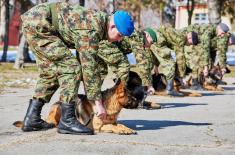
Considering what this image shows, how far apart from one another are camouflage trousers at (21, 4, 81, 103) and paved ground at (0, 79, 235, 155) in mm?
478

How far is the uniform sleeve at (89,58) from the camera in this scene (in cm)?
564

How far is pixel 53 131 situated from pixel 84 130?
0.41 meters

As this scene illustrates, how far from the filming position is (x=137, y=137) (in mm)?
5938

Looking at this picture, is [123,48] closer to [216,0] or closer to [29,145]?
[29,145]

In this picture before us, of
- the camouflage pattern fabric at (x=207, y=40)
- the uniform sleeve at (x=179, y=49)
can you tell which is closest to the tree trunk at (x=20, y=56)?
the camouflage pattern fabric at (x=207, y=40)

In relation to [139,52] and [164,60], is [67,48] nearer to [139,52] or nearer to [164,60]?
[139,52]

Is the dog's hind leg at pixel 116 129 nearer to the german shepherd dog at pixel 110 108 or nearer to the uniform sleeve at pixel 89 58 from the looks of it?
the german shepherd dog at pixel 110 108

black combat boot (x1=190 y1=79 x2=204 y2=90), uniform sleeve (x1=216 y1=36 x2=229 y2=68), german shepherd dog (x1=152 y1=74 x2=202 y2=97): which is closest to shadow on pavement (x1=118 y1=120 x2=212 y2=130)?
german shepherd dog (x1=152 y1=74 x2=202 y2=97)

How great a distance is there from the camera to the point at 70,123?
589cm

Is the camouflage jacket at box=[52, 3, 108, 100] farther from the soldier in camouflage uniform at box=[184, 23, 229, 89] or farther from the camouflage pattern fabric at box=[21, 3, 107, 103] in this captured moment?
the soldier in camouflage uniform at box=[184, 23, 229, 89]

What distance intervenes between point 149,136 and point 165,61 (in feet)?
16.4

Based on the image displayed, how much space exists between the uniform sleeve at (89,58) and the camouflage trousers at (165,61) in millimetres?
5281

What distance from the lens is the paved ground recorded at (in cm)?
520

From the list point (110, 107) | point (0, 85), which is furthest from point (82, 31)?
point (0, 85)
